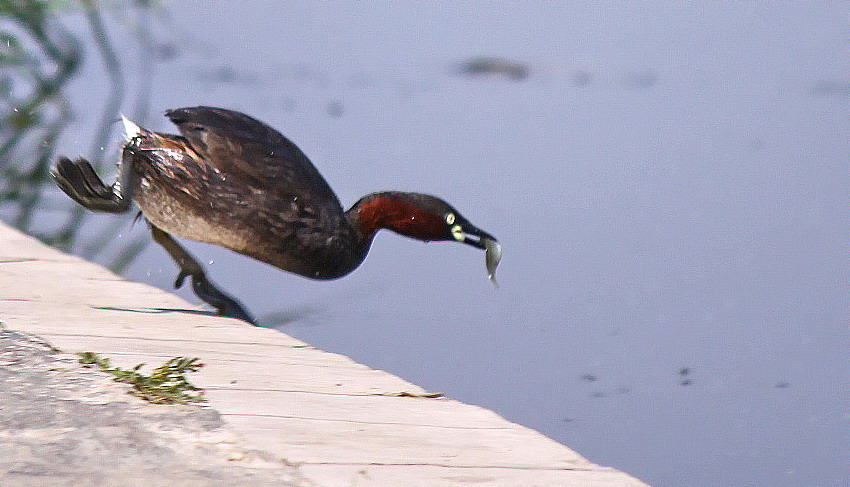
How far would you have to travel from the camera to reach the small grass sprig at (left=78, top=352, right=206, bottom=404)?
3.15m

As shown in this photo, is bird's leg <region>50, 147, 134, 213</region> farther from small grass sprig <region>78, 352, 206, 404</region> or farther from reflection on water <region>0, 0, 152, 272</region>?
small grass sprig <region>78, 352, 206, 404</region>

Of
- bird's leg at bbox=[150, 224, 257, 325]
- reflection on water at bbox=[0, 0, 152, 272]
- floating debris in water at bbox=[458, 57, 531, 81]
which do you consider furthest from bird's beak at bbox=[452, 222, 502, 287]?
floating debris in water at bbox=[458, 57, 531, 81]

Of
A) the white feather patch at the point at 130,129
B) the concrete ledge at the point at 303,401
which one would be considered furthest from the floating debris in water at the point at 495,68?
the concrete ledge at the point at 303,401

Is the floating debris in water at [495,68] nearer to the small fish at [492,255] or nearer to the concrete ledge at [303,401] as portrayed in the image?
the small fish at [492,255]

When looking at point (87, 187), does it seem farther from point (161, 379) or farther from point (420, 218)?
point (161, 379)

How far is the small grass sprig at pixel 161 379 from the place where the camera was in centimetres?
315

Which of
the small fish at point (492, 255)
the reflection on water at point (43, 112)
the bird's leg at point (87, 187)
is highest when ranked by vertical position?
the reflection on water at point (43, 112)

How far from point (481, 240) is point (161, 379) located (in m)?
2.09

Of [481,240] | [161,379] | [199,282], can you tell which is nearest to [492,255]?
[481,240]

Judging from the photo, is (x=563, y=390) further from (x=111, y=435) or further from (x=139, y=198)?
(x=111, y=435)

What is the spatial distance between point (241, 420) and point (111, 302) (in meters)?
1.37

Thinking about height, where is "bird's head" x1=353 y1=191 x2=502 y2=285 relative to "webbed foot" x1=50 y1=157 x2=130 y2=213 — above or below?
above

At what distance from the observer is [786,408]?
191 inches

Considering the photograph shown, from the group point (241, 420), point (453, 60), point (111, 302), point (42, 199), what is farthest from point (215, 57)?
point (241, 420)
